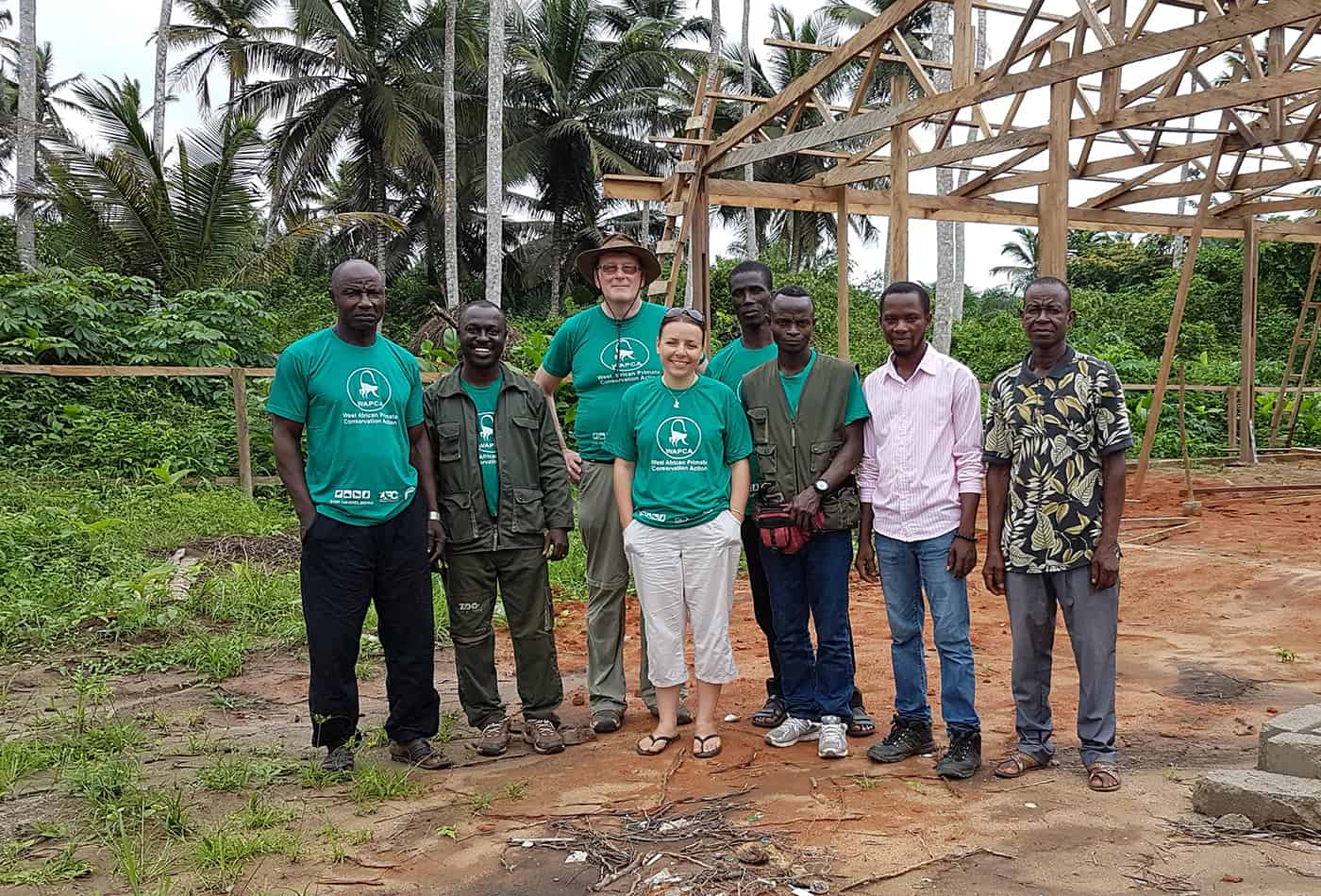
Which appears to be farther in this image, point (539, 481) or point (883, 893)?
point (539, 481)

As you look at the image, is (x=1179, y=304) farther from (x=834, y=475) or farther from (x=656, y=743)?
(x=656, y=743)

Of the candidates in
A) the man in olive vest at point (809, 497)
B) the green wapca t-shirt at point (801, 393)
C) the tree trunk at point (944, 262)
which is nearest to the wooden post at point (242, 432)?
the man in olive vest at point (809, 497)

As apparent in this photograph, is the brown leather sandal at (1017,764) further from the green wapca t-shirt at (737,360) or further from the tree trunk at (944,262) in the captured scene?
the tree trunk at (944,262)

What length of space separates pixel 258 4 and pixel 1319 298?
23939 mm

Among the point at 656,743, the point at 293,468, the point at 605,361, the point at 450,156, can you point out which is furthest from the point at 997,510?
the point at 450,156

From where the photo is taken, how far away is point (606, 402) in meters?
4.80

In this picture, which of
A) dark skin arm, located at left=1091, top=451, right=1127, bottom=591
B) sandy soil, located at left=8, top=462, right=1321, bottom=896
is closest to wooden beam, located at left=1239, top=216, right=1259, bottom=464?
sandy soil, located at left=8, top=462, right=1321, bottom=896

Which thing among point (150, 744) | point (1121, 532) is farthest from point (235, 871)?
point (1121, 532)

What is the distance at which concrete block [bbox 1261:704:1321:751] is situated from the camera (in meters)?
3.85

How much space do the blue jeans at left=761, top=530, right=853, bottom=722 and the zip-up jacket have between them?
3.17ft

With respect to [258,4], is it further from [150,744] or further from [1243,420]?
[150,744]

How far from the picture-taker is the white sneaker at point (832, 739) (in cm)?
428

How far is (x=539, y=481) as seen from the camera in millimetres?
4719

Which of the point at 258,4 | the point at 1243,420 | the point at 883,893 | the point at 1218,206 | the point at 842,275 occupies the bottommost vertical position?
the point at 883,893
